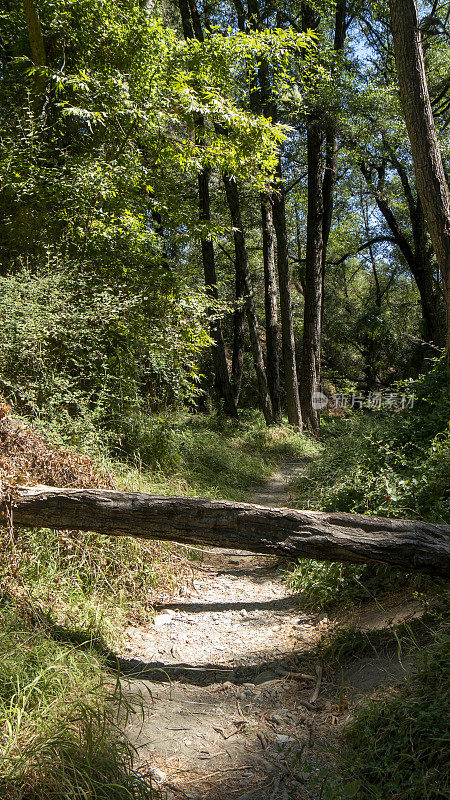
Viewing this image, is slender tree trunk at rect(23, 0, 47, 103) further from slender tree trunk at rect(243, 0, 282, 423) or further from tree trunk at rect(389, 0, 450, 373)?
tree trunk at rect(389, 0, 450, 373)

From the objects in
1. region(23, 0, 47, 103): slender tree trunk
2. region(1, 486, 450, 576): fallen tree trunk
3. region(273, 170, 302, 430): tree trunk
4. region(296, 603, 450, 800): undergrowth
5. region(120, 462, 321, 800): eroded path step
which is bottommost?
region(120, 462, 321, 800): eroded path step

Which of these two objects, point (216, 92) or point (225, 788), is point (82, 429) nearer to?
point (225, 788)

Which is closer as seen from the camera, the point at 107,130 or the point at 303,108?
the point at 107,130

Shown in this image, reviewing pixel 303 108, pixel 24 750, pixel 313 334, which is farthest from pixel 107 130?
pixel 24 750

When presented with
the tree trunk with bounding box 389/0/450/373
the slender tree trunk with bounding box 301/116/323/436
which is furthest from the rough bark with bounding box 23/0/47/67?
the slender tree trunk with bounding box 301/116/323/436

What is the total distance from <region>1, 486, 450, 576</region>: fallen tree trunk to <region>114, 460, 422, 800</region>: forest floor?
499 millimetres

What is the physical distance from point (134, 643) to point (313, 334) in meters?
9.76

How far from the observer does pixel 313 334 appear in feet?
40.7

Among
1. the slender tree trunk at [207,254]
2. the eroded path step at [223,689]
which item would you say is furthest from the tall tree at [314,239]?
the eroded path step at [223,689]

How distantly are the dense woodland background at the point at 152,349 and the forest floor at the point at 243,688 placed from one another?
0.17 m

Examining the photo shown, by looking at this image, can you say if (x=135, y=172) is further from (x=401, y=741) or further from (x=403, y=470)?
(x=401, y=741)

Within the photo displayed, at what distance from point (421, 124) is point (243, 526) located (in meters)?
4.92

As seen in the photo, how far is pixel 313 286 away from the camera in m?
12.2

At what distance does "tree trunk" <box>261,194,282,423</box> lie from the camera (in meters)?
13.4
